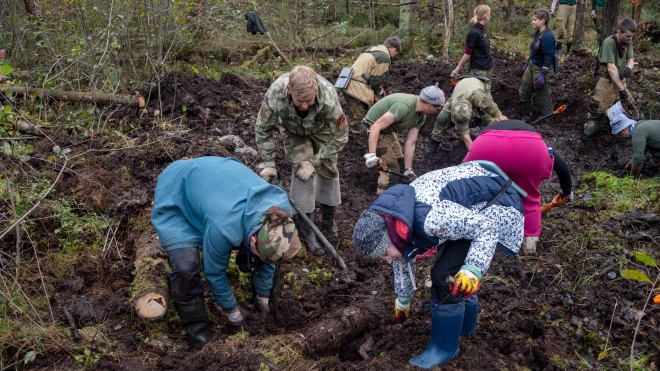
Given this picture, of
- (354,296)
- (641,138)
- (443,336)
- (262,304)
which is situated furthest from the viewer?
(641,138)

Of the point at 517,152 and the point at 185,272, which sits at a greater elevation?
the point at 517,152

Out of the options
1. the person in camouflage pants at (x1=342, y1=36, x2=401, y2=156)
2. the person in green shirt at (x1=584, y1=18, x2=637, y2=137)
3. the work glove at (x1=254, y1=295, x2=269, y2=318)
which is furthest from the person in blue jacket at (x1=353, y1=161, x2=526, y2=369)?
the person in green shirt at (x1=584, y1=18, x2=637, y2=137)

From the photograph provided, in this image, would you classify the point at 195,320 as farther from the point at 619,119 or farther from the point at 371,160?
the point at 619,119

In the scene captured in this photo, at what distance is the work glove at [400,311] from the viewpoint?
3.58m

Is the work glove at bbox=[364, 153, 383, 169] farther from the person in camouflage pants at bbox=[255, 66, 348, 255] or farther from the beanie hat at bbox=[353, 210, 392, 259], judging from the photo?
the beanie hat at bbox=[353, 210, 392, 259]

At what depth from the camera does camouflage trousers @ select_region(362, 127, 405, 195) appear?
5.82 m

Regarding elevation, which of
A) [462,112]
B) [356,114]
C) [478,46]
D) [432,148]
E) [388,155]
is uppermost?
[478,46]

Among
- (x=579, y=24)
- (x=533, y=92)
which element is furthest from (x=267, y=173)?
(x=579, y=24)

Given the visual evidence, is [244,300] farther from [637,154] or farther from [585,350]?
[637,154]

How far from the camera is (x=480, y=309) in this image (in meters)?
3.88

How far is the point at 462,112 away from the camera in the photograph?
5996mm

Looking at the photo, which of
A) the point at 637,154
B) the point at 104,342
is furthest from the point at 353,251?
the point at 637,154

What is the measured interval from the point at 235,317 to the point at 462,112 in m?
3.80

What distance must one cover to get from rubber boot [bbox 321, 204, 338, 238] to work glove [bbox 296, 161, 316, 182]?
643mm
